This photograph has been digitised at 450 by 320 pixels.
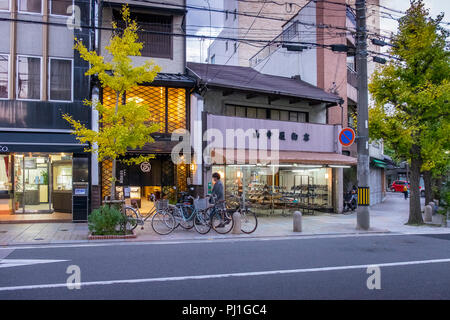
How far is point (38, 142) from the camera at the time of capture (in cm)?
1359

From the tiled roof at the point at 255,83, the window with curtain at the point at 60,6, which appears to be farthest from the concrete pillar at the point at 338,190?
the window with curtain at the point at 60,6

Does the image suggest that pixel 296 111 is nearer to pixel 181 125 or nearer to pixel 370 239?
pixel 181 125

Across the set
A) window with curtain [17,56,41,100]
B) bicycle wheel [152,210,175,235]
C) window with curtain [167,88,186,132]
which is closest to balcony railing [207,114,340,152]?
window with curtain [167,88,186,132]

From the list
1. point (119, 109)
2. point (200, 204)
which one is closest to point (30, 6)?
point (119, 109)

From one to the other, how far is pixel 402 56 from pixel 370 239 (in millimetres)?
7826

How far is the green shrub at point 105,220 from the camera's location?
10820 mm

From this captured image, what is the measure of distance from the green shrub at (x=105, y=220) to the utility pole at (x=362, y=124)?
843cm

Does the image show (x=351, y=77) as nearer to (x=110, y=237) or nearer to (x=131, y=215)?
(x=131, y=215)

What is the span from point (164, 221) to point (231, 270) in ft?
17.4

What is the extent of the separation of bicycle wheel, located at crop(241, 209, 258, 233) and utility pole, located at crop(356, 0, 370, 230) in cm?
400

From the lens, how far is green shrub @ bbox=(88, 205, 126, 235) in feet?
35.5

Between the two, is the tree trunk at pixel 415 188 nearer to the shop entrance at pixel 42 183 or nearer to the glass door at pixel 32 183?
the shop entrance at pixel 42 183

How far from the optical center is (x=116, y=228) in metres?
11.7

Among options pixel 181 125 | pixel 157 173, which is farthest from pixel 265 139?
pixel 157 173
